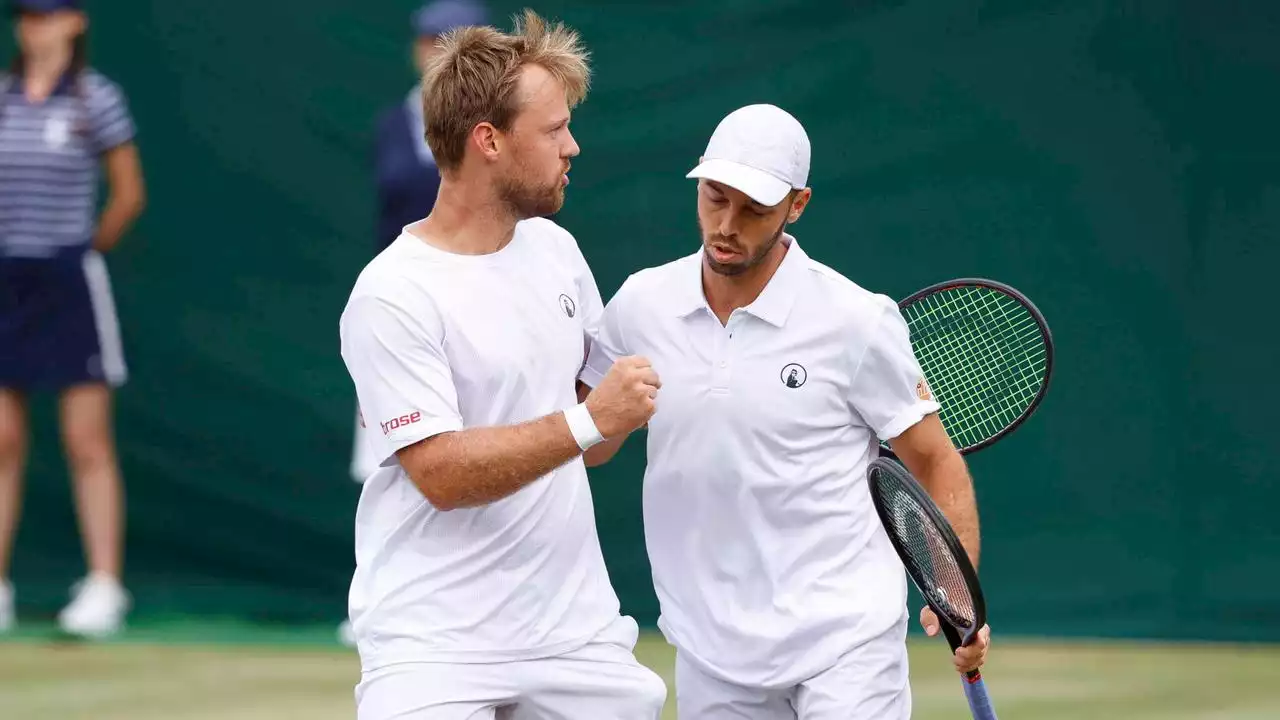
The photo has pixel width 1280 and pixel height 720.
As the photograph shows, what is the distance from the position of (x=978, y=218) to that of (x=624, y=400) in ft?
12.9

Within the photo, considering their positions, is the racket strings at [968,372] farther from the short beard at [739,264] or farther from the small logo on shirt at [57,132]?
the small logo on shirt at [57,132]

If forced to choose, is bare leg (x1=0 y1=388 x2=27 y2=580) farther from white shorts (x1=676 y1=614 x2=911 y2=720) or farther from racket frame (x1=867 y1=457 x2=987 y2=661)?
racket frame (x1=867 y1=457 x2=987 y2=661)

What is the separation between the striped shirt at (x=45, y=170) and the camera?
7.12 m

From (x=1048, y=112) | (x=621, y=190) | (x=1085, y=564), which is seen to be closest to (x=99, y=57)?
(x=621, y=190)

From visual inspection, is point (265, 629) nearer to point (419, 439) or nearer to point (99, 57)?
point (99, 57)

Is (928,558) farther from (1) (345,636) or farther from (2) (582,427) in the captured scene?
(1) (345,636)

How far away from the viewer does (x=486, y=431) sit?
3.40 metres

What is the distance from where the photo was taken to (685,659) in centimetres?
395

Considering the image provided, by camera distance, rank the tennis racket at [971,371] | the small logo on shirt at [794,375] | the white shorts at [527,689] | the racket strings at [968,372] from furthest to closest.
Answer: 1. the racket strings at [968,372]
2. the tennis racket at [971,371]
3. the small logo on shirt at [794,375]
4. the white shorts at [527,689]

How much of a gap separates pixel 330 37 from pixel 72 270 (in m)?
1.18

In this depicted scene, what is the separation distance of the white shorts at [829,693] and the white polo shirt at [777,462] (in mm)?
31

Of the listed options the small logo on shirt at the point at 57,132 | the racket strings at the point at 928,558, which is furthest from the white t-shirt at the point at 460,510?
the small logo on shirt at the point at 57,132

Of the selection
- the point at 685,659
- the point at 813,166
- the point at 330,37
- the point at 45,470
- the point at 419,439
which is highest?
the point at 330,37

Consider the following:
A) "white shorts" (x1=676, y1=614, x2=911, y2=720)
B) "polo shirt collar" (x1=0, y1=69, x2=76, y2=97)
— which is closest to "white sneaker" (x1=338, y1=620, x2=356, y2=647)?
"polo shirt collar" (x1=0, y1=69, x2=76, y2=97)
